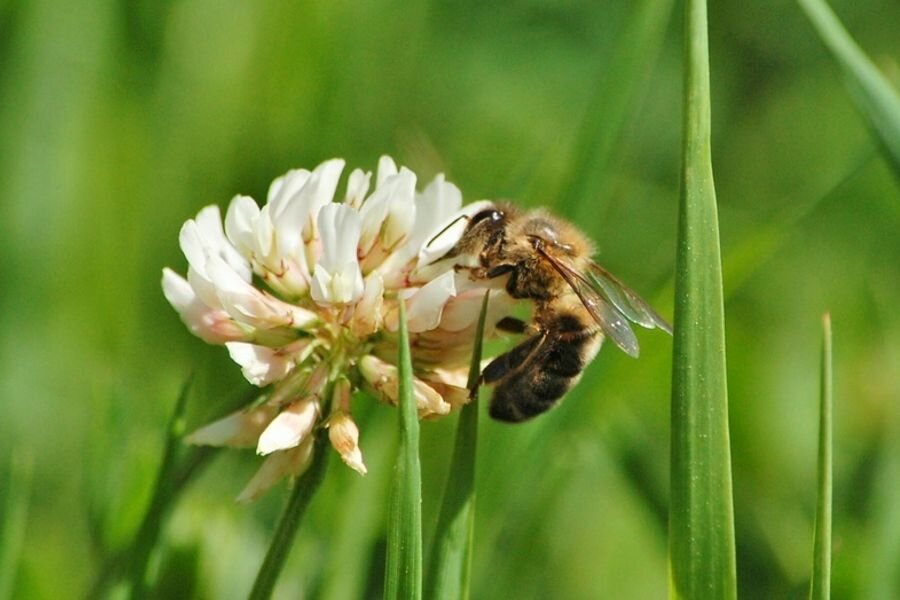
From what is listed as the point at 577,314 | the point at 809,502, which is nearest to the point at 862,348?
the point at 809,502

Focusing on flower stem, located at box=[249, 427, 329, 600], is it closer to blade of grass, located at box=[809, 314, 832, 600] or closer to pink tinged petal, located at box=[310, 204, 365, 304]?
pink tinged petal, located at box=[310, 204, 365, 304]

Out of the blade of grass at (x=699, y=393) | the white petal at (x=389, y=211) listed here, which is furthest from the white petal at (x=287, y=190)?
the blade of grass at (x=699, y=393)

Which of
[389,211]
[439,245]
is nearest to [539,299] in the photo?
[439,245]

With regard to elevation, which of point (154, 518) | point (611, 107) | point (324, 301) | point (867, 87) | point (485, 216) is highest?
point (611, 107)

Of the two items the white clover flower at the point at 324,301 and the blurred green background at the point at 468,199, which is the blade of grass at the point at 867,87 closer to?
the blurred green background at the point at 468,199

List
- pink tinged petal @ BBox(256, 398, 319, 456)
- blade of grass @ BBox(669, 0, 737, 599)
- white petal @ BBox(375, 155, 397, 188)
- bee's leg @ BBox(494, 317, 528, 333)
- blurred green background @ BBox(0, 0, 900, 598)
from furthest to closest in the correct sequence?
blurred green background @ BBox(0, 0, 900, 598), bee's leg @ BBox(494, 317, 528, 333), white petal @ BBox(375, 155, 397, 188), pink tinged petal @ BBox(256, 398, 319, 456), blade of grass @ BBox(669, 0, 737, 599)

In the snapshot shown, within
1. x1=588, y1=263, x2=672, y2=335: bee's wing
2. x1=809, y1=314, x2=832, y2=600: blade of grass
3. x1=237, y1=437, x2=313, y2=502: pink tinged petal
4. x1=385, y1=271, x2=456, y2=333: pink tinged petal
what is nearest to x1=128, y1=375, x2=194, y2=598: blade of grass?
x1=237, y1=437, x2=313, y2=502: pink tinged petal

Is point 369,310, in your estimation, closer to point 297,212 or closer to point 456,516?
point 297,212
